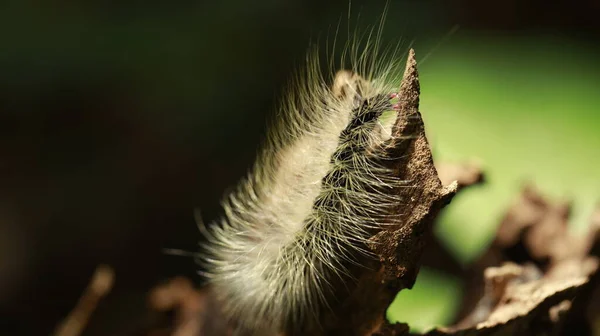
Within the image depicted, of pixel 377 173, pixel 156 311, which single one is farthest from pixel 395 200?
pixel 156 311

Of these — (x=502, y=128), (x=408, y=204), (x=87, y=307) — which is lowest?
(x=87, y=307)

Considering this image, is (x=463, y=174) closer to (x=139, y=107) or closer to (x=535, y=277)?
(x=535, y=277)

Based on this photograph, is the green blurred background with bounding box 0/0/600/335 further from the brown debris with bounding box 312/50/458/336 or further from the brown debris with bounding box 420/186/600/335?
the brown debris with bounding box 312/50/458/336

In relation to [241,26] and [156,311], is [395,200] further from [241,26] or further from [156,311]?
[241,26]

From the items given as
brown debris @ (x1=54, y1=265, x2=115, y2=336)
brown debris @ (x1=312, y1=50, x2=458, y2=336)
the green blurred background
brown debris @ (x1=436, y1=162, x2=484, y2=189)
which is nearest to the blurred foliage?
the green blurred background

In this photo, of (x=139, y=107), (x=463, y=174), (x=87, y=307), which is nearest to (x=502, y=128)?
(x=463, y=174)

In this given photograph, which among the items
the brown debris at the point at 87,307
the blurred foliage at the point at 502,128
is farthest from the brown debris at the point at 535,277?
the brown debris at the point at 87,307
